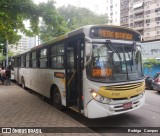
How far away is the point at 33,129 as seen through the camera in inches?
225

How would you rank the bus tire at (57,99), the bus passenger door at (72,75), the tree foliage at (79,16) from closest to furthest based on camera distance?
the bus passenger door at (72,75) → the bus tire at (57,99) → the tree foliage at (79,16)

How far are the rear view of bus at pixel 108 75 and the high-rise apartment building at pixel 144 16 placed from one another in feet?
170

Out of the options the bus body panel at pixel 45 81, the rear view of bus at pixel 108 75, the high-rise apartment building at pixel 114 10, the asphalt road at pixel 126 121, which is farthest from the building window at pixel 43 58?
the high-rise apartment building at pixel 114 10

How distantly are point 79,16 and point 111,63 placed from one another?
35173mm

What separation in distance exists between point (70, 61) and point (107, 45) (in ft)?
5.46

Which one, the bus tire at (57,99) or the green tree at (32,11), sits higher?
the green tree at (32,11)

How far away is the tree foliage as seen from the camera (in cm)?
3825

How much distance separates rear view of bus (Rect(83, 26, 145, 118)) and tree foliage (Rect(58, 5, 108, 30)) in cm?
3069

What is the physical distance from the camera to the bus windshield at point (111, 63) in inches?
233

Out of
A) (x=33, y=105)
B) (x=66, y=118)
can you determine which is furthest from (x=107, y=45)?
(x=33, y=105)

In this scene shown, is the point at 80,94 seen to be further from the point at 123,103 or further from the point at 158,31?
the point at 158,31

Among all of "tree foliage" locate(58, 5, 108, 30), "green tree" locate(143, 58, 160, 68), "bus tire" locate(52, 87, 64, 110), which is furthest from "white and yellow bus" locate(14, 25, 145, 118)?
"tree foliage" locate(58, 5, 108, 30)

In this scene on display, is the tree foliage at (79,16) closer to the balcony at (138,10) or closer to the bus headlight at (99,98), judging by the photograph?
the balcony at (138,10)

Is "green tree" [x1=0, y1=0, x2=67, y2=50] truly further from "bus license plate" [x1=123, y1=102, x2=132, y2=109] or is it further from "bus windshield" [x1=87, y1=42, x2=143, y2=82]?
"bus license plate" [x1=123, y1=102, x2=132, y2=109]
